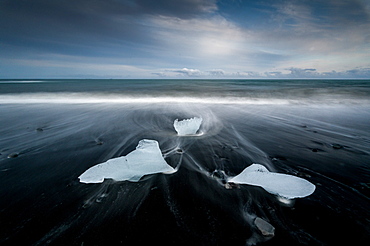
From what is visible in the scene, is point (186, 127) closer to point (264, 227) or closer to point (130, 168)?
point (130, 168)

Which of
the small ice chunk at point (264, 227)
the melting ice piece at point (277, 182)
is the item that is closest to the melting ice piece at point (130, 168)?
the melting ice piece at point (277, 182)

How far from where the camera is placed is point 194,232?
141 centimetres

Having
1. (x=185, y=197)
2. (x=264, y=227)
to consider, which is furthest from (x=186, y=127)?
(x=264, y=227)

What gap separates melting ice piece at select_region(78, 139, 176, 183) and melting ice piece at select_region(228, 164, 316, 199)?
1010 mm

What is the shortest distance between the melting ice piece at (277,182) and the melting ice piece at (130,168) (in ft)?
3.31

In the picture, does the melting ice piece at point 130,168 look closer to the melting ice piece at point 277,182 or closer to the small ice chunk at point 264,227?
the melting ice piece at point 277,182

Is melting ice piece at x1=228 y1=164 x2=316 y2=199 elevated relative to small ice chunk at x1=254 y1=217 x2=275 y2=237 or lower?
elevated

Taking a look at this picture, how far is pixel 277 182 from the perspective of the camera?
77.5 inches

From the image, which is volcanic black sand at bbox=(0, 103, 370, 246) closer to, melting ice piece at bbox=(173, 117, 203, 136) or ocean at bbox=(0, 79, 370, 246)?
ocean at bbox=(0, 79, 370, 246)

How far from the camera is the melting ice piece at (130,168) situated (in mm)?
2076

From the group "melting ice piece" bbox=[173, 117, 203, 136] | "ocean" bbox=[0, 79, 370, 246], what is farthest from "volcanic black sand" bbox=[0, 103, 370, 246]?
"melting ice piece" bbox=[173, 117, 203, 136]

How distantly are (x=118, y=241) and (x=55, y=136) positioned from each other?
3.42 m

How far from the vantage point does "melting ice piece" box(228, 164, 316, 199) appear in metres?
1.85

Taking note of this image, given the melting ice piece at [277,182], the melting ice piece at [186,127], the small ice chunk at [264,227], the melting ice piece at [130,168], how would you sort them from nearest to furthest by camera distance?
1. the small ice chunk at [264,227]
2. the melting ice piece at [277,182]
3. the melting ice piece at [130,168]
4. the melting ice piece at [186,127]
